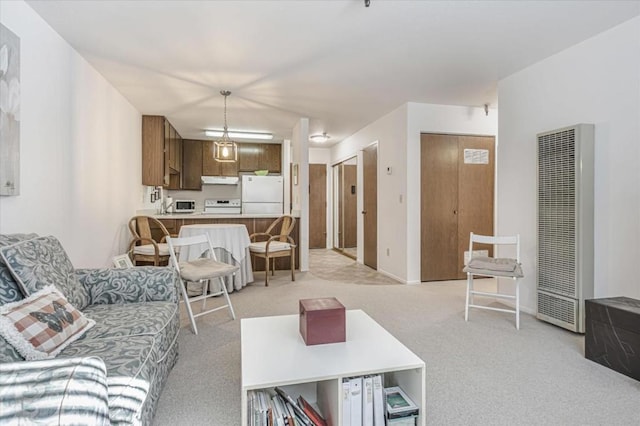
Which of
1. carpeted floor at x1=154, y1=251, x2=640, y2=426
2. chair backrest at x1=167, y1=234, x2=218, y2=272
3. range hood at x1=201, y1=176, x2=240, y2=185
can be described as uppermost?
range hood at x1=201, y1=176, x2=240, y2=185

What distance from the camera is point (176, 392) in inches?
74.2

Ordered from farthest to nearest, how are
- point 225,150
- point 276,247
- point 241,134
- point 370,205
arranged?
1. point 241,134
2. point 370,205
3. point 276,247
4. point 225,150

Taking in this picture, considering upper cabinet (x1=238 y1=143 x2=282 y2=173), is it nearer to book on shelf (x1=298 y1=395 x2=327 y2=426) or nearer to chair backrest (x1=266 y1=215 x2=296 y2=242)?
chair backrest (x1=266 y1=215 x2=296 y2=242)

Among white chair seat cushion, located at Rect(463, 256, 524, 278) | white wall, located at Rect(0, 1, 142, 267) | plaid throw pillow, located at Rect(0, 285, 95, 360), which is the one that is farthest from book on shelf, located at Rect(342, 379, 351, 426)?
white wall, located at Rect(0, 1, 142, 267)

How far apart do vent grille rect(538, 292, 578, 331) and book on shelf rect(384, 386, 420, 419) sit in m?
2.03

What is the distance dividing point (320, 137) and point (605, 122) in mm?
4729

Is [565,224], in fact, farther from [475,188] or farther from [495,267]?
[475,188]

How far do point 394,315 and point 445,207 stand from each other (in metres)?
2.10

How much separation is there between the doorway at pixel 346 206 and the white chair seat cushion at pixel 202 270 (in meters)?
4.29

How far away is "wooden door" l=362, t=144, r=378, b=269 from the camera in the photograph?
558 cm

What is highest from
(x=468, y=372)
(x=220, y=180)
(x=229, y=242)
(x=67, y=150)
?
(x=220, y=180)

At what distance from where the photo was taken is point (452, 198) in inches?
187

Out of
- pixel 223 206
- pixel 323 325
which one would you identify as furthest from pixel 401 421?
pixel 223 206

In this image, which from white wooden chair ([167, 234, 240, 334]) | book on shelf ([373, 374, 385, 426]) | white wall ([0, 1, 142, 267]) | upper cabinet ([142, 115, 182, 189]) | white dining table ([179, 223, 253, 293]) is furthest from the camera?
→ upper cabinet ([142, 115, 182, 189])
